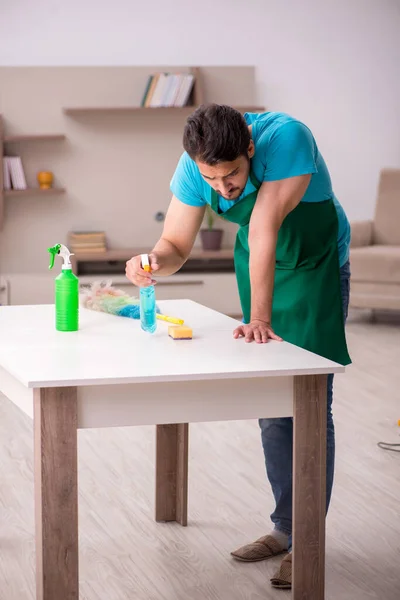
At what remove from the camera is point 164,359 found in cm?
204

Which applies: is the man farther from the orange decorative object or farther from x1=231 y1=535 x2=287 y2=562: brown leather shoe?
the orange decorative object

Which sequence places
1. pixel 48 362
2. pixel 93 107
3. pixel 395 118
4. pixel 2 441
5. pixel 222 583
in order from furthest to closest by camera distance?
pixel 395 118 < pixel 93 107 < pixel 2 441 < pixel 222 583 < pixel 48 362

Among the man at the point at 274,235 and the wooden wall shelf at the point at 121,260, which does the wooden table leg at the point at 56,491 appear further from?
the wooden wall shelf at the point at 121,260

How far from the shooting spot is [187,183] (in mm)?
2441

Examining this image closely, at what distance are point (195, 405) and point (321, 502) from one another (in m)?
0.37

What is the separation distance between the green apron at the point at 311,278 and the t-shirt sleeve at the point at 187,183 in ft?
0.26

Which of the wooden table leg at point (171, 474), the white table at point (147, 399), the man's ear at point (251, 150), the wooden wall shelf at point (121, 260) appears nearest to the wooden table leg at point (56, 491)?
the white table at point (147, 399)

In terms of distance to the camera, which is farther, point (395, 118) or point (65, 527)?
point (395, 118)

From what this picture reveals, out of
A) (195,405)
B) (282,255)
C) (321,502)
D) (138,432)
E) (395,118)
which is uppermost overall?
(395,118)

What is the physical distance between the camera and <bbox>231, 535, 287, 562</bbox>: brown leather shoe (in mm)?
2590

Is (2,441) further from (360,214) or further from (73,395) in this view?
(360,214)

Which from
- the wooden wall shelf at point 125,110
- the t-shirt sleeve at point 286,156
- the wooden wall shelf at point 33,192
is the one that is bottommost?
the wooden wall shelf at point 33,192

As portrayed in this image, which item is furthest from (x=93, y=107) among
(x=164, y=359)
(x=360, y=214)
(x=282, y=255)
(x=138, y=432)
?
(x=164, y=359)

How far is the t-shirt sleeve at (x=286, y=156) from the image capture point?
7.48ft
